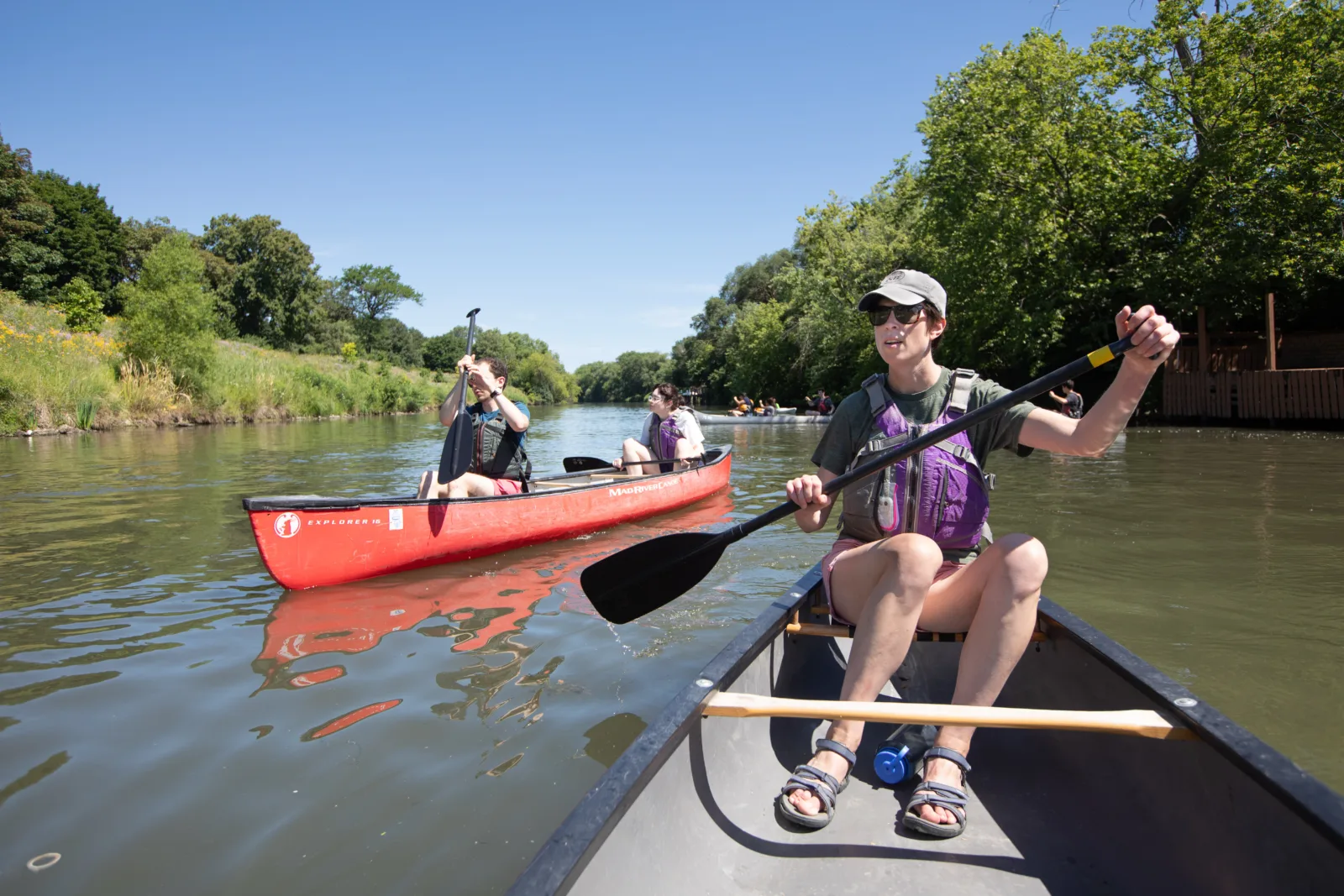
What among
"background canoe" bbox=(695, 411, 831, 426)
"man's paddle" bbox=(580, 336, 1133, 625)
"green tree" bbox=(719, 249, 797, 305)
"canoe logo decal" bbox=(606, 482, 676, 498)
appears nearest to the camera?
"man's paddle" bbox=(580, 336, 1133, 625)

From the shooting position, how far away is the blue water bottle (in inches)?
84.1

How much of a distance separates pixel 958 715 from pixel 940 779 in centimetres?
29

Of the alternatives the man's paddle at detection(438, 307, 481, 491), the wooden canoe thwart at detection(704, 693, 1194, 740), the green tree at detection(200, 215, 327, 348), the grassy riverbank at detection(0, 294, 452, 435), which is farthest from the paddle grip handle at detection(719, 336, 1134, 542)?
the green tree at detection(200, 215, 327, 348)

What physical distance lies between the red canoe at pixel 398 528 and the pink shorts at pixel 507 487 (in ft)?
0.67

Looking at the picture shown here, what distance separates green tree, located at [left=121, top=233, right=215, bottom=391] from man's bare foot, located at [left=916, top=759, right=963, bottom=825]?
23741 mm

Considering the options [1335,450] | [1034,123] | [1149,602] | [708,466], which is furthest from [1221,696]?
[1034,123]

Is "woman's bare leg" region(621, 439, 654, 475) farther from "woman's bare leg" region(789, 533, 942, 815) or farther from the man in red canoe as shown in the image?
Result: "woman's bare leg" region(789, 533, 942, 815)

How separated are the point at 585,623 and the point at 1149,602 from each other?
3151 millimetres

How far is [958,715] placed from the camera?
180 centimetres

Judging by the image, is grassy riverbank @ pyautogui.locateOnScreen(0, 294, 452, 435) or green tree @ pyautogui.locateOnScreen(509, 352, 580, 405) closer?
grassy riverbank @ pyautogui.locateOnScreen(0, 294, 452, 435)

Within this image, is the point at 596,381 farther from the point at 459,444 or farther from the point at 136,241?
the point at 459,444

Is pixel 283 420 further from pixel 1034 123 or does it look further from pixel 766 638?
pixel 766 638

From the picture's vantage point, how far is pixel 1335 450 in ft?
38.5

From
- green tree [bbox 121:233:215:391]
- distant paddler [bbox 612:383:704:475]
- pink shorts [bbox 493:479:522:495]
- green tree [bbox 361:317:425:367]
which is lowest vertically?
pink shorts [bbox 493:479:522:495]
